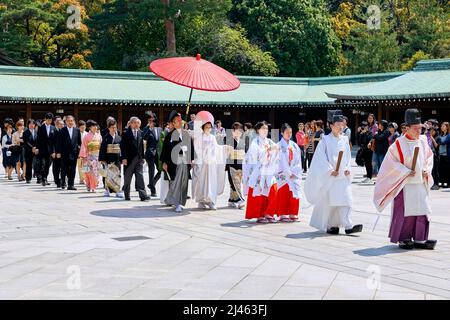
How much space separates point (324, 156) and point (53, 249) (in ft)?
12.5

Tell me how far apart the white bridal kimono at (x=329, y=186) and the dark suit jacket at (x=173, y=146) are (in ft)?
10.3

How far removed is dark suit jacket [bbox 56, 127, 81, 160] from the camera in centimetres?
1570

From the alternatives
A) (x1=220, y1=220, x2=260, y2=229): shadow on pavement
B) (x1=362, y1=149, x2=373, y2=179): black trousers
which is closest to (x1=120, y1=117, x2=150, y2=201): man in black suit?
(x1=220, y1=220, x2=260, y2=229): shadow on pavement

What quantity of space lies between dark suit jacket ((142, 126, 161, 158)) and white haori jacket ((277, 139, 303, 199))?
184 inches

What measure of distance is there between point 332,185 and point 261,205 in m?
1.66

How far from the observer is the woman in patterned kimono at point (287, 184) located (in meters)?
10.7

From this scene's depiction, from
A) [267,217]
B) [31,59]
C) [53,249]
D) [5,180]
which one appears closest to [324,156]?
Answer: [267,217]

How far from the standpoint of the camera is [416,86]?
29734 millimetres

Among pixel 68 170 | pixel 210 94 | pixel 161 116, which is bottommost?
pixel 68 170

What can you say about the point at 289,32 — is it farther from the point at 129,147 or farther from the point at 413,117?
the point at 413,117

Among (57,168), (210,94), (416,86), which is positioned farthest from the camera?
(210,94)

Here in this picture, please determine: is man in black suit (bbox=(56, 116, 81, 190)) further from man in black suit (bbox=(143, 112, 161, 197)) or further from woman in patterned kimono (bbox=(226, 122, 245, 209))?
woman in patterned kimono (bbox=(226, 122, 245, 209))

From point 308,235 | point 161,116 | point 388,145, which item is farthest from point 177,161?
point 161,116

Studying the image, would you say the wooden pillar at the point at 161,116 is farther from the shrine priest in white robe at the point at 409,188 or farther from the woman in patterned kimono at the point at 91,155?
the shrine priest in white robe at the point at 409,188
